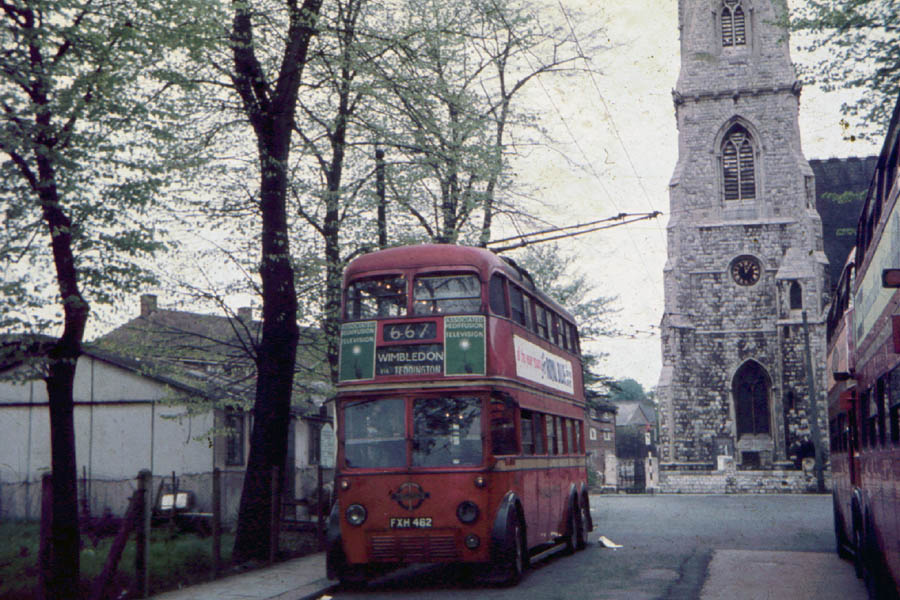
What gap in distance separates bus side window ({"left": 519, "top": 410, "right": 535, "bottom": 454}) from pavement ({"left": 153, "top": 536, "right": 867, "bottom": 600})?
1883mm

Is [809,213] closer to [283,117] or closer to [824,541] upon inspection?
[824,541]

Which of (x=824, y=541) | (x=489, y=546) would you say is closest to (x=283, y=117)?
(x=489, y=546)

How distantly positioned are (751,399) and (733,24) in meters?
18.3

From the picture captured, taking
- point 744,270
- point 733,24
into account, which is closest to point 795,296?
point 744,270

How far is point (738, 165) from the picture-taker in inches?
1937

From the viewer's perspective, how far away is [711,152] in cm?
4891

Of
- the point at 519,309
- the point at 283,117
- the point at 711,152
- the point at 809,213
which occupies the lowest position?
the point at 519,309

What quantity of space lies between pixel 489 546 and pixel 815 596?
3.70 m

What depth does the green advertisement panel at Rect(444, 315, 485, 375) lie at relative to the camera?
40.6ft

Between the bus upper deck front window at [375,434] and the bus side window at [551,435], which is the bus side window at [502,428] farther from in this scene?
the bus side window at [551,435]

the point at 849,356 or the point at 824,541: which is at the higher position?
the point at 849,356

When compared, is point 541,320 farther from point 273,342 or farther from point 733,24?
point 733,24

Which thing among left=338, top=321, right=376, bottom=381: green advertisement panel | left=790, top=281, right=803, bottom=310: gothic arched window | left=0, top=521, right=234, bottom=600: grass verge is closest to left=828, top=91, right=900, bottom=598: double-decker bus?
left=338, top=321, right=376, bottom=381: green advertisement panel

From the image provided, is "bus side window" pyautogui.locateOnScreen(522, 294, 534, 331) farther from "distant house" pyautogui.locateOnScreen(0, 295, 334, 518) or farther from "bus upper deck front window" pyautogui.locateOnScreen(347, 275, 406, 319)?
"distant house" pyautogui.locateOnScreen(0, 295, 334, 518)
